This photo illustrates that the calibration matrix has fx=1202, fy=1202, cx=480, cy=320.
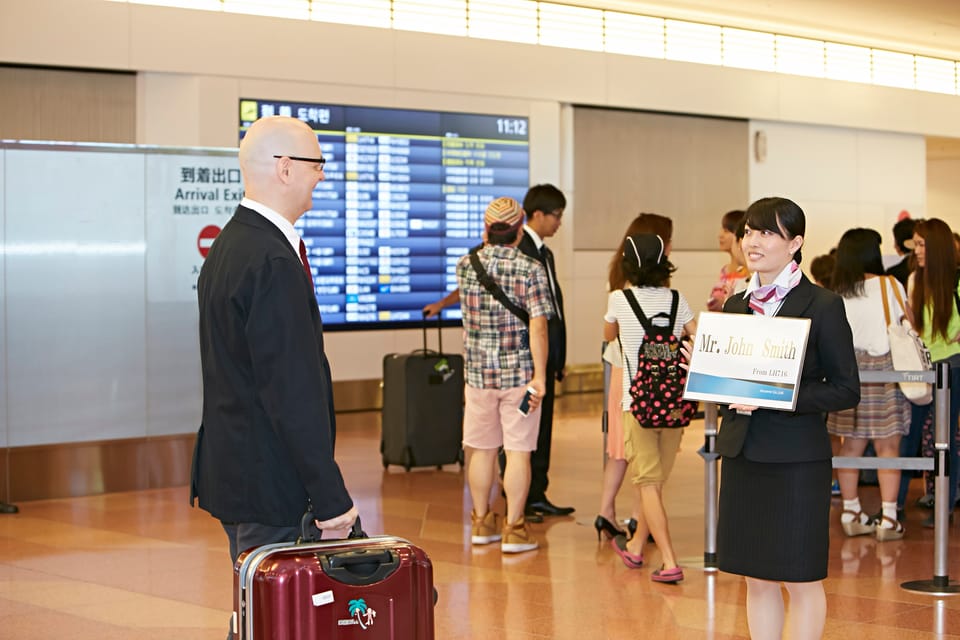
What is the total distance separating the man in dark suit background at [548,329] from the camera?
710 centimetres

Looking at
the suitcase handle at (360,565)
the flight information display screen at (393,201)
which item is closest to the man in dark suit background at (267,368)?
the suitcase handle at (360,565)

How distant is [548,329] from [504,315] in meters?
1.01

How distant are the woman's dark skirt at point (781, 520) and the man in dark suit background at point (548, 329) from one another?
3322mm

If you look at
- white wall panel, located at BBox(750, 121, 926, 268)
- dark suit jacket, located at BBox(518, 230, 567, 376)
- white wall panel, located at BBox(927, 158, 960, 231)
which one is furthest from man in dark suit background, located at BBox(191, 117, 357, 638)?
white wall panel, located at BBox(927, 158, 960, 231)

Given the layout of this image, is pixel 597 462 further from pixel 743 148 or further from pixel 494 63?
pixel 743 148

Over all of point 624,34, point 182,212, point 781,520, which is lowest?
point 781,520

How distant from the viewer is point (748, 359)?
3570 mm

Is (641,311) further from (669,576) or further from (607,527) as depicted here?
(607,527)

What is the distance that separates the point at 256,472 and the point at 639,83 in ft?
40.0

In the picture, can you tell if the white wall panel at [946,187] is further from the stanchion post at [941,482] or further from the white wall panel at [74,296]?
the stanchion post at [941,482]

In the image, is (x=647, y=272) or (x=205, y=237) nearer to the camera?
(x=647, y=272)

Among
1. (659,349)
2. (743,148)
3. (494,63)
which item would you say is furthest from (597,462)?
(743,148)

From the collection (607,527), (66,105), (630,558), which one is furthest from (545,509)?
(66,105)

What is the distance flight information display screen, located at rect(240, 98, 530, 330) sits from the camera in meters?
12.0
